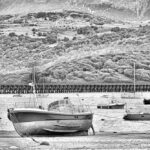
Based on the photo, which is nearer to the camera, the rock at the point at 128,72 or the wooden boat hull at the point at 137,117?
the wooden boat hull at the point at 137,117

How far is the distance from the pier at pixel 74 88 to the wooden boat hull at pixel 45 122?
307 feet

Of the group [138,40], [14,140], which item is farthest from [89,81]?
[14,140]

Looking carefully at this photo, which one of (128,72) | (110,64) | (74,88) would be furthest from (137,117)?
(110,64)

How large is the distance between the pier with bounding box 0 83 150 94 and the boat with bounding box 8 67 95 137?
93.3m

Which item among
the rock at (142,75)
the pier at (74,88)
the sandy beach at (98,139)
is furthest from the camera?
the rock at (142,75)

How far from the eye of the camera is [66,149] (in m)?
39.5

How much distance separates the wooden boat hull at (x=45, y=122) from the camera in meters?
46.8

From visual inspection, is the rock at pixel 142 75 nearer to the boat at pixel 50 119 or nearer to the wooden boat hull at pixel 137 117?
the wooden boat hull at pixel 137 117

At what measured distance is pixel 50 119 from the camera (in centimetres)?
4709

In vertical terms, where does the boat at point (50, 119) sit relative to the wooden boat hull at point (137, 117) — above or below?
above

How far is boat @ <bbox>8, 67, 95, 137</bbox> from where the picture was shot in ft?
153

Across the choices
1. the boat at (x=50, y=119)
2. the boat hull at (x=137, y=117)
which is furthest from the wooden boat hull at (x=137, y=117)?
the boat at (x=50, y=119)

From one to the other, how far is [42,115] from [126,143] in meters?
6.81

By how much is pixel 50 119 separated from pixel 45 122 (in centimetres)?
38
